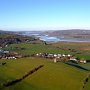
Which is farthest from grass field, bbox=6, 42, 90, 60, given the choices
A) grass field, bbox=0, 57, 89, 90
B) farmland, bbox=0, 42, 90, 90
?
farmland, bbox=0, 42, 90, 90

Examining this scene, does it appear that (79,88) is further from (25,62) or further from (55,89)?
(25,62)

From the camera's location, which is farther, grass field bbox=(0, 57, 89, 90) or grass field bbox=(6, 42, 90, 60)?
grass field bbox=(6, 42, 90, 60)

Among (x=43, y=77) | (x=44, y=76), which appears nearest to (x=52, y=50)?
(x=44, y=76)

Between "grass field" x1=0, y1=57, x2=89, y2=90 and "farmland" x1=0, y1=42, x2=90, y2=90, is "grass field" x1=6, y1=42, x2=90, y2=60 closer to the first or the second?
"grass field" x1=0, y1=57, x2=89, y2=90

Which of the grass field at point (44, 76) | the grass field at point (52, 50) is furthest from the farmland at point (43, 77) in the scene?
the grass field at point (52, 50)

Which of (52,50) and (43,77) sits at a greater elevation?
(43,77)

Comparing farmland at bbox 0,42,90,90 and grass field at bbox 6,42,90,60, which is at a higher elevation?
farmland at bbox 0,42,90,90

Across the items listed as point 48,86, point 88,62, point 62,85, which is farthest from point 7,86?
point 88,62

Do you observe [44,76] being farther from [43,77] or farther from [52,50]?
[52,50]

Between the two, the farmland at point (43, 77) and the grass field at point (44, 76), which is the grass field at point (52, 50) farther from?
the farmland at point (43, 77)
